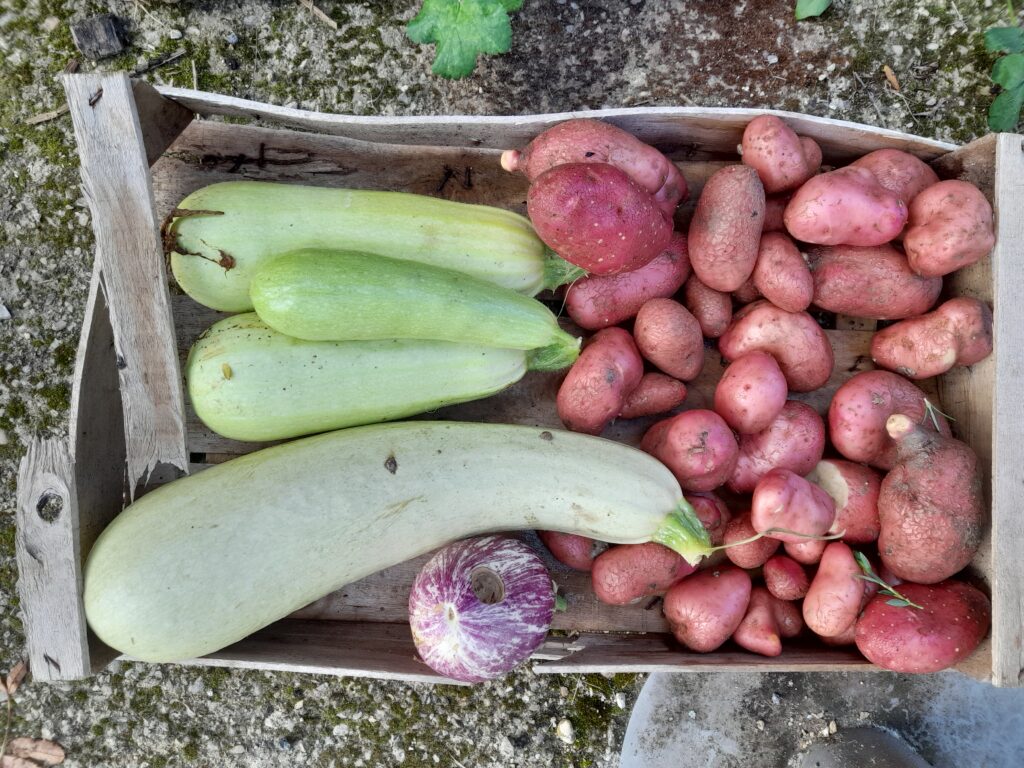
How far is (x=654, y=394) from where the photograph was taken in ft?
5.87

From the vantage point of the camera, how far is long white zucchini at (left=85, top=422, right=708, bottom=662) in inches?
56.1

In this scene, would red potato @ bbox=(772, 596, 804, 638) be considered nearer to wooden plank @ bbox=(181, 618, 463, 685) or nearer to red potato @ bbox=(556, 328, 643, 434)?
red potato @ bbox=(556, 328, 643, 434)

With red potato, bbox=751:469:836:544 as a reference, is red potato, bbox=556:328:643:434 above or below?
above

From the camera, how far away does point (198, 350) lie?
1583mm

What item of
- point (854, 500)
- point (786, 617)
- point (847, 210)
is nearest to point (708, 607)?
point (786, 617)

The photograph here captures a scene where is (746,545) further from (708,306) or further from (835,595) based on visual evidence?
(708,306)

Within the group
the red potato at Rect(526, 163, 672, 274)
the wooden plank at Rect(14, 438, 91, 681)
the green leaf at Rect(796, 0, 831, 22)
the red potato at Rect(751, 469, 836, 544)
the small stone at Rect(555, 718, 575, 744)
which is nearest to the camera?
the wooden plank at Rect(14, 438, 91, 681)

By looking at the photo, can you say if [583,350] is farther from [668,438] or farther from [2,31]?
[2,31]

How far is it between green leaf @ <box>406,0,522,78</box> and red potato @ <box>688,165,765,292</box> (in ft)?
2.23

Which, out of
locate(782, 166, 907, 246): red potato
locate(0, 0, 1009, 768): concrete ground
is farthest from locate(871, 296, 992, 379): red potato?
locate(0, 0, 1009, 768): concrete ground

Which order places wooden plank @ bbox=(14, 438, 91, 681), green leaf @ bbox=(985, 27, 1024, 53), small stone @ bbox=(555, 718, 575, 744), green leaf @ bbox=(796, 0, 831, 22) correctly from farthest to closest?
small stone @ bbox=(555, 718, 575, 744) < green leaf @ bbox=(796, 0, 831, 22) < green leaf @ bbox=(985, 27, 1024, 53) < wooden plank @ bbox=(14, 438, 91, 681)

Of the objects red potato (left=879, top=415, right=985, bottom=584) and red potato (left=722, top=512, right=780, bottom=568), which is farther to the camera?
red potato (left=722, top=512, right=780, bottom=568)

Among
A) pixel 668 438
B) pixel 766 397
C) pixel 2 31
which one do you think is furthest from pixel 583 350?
pixel 2 31

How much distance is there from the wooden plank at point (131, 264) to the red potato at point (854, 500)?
164 cm
